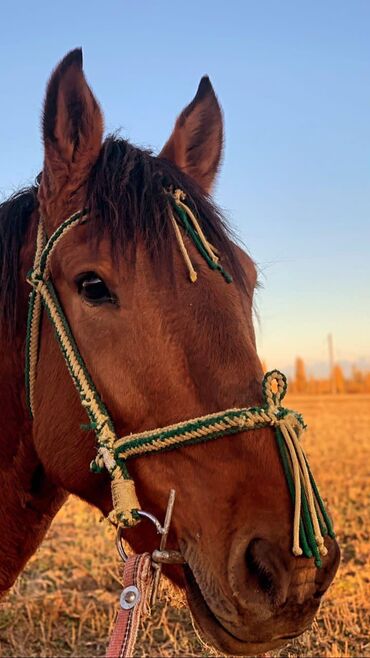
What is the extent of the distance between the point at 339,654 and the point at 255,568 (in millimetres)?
2812

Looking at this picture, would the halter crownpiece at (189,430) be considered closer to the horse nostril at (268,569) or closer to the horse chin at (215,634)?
the horse nostril at (268,569)

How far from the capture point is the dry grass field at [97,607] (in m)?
4.70

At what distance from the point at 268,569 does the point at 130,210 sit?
4.63 feet

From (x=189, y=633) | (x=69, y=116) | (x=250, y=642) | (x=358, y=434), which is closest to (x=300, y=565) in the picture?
(x=250, y=642)

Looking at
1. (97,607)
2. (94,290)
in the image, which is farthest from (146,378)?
(97,607)

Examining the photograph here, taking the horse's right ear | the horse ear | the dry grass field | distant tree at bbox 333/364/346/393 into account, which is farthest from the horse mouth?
distant tree at bbox 333/364/346/393

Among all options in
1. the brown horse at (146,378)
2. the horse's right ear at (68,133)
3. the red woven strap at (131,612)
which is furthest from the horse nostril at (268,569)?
the horse's right ear at (68,133)

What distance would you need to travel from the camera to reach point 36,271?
8.71ft

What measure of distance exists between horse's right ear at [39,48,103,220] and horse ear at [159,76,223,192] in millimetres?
513

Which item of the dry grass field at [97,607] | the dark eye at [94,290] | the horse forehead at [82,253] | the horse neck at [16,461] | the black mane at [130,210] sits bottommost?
the dry grass field at [97,607]

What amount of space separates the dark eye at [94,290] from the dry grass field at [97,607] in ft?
5.74

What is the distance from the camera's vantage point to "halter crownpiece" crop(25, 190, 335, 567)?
6.59ft

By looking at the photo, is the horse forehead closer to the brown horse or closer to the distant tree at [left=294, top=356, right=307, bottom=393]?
the brown horse

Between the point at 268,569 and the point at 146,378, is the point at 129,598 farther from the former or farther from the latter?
the point at 146,378
